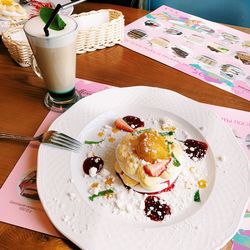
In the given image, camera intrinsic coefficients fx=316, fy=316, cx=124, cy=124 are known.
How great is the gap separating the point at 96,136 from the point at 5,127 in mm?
248

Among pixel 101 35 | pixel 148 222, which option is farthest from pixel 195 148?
pixel 101 35

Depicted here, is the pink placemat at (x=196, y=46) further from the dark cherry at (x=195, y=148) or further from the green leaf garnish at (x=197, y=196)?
the green leaf garnish at (x=197, y=196)

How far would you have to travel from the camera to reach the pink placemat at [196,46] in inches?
40.6

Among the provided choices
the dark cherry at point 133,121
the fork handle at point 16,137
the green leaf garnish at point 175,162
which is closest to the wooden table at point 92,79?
the fork handle at point 16,137

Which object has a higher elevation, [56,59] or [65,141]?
[56,59]

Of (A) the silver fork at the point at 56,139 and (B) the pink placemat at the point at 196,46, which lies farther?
(B) the pink placemat at the point at 196,46

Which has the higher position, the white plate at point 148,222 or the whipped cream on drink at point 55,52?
the whipped cream on drink at point 55,52

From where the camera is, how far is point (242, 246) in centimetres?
61

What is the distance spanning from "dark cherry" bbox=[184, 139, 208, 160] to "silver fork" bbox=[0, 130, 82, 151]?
27 centimetres

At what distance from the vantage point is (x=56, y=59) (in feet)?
2.76

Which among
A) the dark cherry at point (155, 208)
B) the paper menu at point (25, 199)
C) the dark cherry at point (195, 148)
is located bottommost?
the paper menu at point (25, 199)

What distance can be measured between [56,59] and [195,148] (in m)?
0.43

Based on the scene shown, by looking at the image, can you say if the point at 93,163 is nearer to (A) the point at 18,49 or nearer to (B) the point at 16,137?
(B) the point at 16,137

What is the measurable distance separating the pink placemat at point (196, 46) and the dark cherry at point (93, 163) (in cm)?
47
